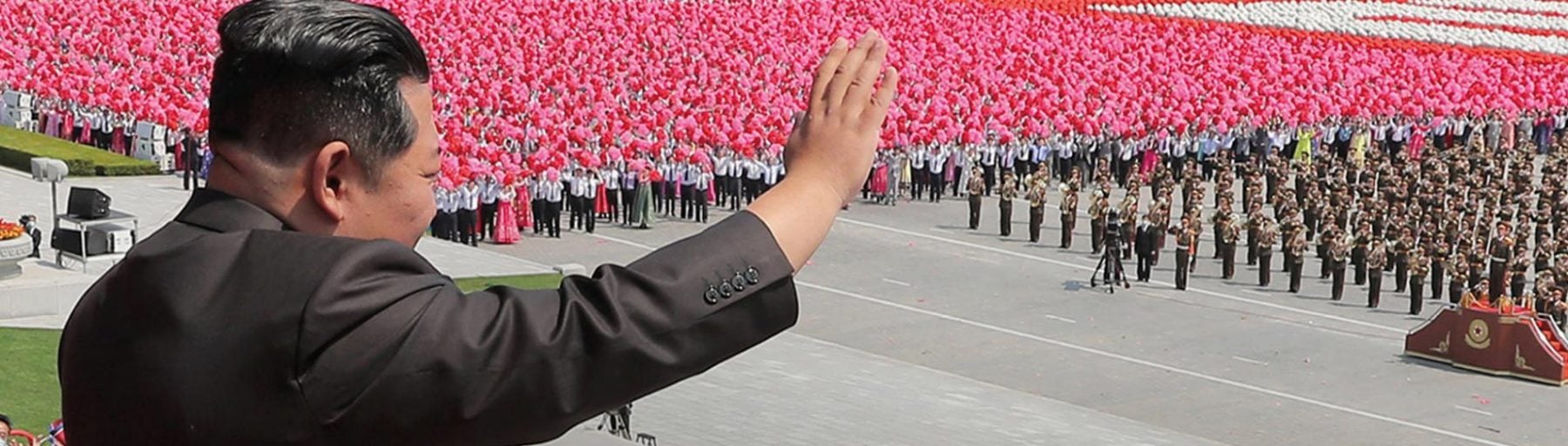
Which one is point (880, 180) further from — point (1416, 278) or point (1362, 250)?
point (1416, 278)

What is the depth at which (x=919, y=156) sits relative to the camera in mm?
32094

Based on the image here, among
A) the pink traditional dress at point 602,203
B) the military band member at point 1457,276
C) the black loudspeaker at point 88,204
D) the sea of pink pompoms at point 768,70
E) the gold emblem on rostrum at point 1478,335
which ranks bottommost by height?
the gold emblem on rostrum at point 1478,335

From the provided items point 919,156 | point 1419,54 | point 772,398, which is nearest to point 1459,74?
point 1419,54

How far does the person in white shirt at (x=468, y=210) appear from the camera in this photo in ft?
85.1

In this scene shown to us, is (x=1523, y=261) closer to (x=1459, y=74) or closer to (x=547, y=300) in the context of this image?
(x=1459, y=74)

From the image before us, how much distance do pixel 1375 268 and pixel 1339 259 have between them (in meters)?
0.52

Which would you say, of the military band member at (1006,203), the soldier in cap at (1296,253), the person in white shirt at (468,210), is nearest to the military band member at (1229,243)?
the soldier in cap at (1296,253)

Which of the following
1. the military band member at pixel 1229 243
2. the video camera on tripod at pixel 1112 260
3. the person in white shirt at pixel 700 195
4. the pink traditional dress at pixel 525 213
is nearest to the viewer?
the video camera on tripod at pixel 1112 260

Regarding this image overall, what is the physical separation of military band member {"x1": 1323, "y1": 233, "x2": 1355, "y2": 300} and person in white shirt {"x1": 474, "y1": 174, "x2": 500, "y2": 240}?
370 inches

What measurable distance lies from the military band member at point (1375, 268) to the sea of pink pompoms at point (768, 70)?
852 centimetres

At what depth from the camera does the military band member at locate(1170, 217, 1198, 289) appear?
25.3 m

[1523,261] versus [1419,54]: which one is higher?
[1419,54]

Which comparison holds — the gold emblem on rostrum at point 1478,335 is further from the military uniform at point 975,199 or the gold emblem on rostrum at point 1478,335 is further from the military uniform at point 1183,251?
the military uniform at point 975,199

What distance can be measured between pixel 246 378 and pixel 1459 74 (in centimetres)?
4173
